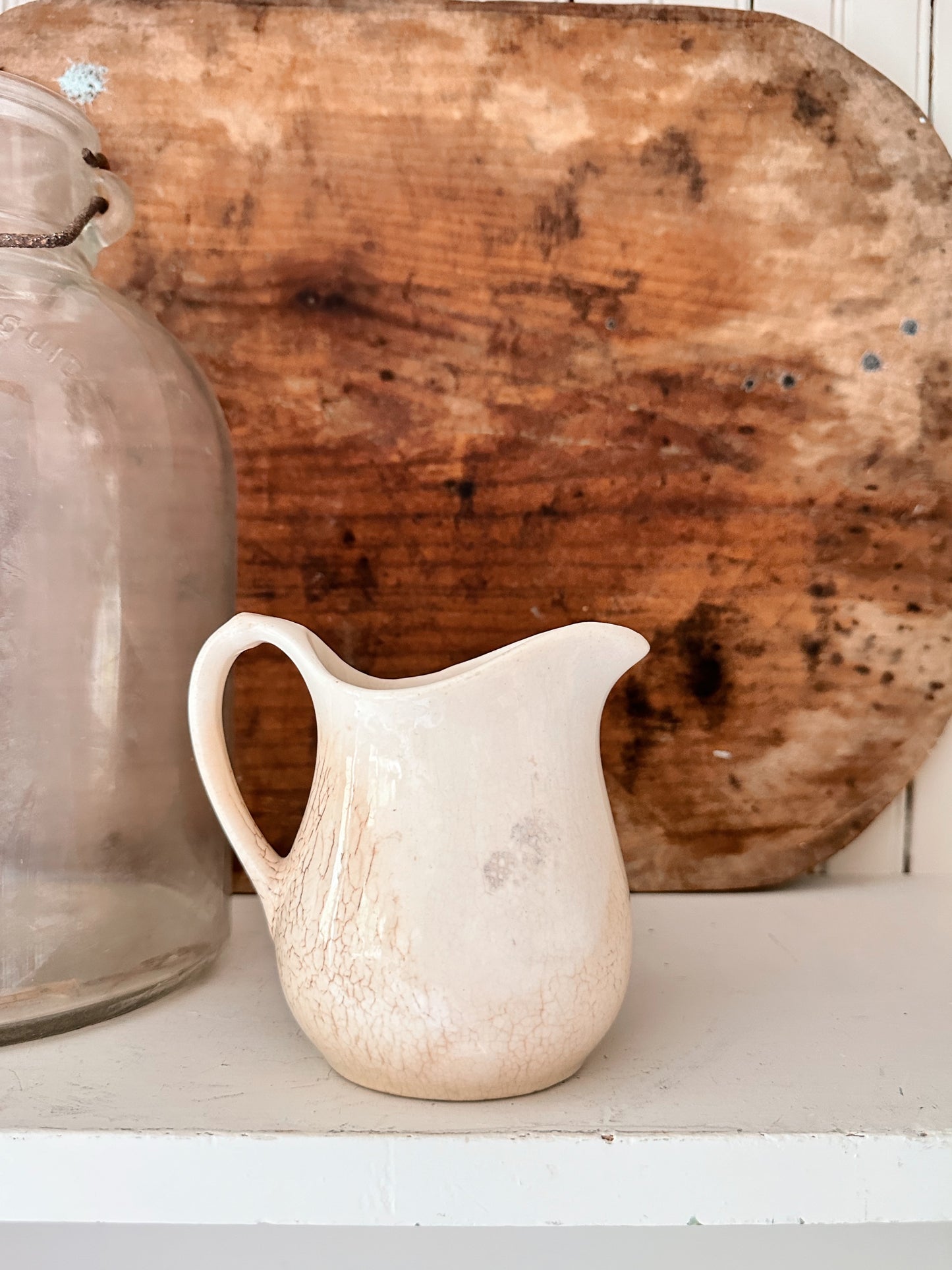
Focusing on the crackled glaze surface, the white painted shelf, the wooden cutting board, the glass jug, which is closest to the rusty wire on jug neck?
the glass jug

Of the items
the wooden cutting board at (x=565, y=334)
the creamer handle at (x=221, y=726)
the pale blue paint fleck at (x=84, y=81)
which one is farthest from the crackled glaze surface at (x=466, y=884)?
the pale blue paint fleck at (x=84, y=81)

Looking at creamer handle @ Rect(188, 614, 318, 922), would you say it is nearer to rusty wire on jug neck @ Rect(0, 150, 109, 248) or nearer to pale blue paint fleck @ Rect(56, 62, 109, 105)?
rusty wire on jug neck @ Rect(0, 150, 109, 248)

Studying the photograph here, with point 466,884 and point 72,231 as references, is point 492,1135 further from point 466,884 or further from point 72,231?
point 72,231

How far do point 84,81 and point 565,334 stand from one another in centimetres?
30

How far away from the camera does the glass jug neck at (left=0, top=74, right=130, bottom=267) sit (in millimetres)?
382

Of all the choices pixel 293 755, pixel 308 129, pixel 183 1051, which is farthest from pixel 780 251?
pixel 183 1051

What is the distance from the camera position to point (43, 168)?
40cm

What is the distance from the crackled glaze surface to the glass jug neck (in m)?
0.23

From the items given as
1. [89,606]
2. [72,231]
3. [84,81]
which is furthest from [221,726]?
[84,81]

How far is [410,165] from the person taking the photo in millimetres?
526

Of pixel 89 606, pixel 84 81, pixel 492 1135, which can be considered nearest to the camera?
pixel 492 1135

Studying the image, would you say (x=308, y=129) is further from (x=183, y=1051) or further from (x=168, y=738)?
(x=183, y=1051)

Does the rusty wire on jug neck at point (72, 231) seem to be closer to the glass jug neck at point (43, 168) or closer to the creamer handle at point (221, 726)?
the glass jug neck at point (43, 168)

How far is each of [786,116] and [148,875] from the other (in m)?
0.52
